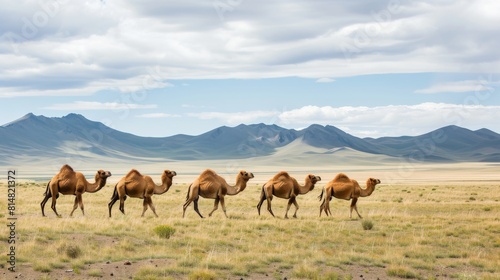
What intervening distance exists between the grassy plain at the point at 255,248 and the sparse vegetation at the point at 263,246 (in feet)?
0.10

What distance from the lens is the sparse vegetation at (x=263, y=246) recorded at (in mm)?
16125

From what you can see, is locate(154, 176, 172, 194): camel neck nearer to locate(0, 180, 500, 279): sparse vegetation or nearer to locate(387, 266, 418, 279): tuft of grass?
locate(0, 180, 500, 279): sparse vegetation

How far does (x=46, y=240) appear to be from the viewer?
745 inches

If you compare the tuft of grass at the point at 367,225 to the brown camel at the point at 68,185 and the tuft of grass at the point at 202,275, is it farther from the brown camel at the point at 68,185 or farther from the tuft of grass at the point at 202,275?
the tuft of grass at the point at 202,275

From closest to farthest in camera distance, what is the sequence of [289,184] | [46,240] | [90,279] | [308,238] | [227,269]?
[90,279], [227,269], [46,240], [308,238], [289,184]

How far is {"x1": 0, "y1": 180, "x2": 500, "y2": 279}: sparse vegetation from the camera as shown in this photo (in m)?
16.1

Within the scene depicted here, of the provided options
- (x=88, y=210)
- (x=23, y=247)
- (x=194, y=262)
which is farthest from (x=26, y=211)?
(x=194, y=262)

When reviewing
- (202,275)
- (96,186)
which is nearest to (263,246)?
(202,275)

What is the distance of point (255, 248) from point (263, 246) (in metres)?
0.49

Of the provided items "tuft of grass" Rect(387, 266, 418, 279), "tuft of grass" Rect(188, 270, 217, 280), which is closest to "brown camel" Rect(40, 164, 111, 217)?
"tuft of grass" Rect(188, 270, 217, 280)

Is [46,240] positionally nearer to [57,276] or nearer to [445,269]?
[57,276]

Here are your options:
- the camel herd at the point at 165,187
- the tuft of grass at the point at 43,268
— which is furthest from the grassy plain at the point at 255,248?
the camel herd at the point at 165,187

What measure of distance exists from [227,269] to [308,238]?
629cm

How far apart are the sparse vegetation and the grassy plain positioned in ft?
0.10
